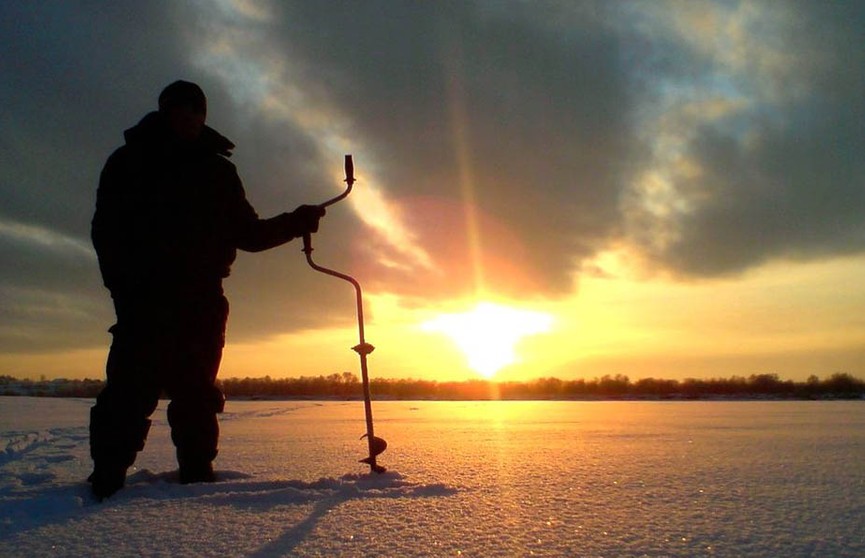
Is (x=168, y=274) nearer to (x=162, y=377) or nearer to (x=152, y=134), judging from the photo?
(x=162, y=377)

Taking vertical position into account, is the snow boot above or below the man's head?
below

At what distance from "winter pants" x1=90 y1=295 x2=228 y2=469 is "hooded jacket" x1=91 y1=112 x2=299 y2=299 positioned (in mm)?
96

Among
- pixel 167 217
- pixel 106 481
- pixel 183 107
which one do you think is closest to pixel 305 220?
pixel 167 217

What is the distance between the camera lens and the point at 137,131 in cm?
268

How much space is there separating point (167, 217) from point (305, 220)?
23.4 inches

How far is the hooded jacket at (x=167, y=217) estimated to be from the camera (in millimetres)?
2578

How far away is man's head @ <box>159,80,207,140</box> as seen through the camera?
271 centimetres

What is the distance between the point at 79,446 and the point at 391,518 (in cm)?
342

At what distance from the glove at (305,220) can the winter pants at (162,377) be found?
0.49 metres

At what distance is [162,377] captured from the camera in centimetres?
260

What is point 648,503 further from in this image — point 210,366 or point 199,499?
point 210,366

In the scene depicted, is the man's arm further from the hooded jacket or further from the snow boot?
the snow boot

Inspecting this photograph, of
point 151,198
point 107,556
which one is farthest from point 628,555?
point 151,198

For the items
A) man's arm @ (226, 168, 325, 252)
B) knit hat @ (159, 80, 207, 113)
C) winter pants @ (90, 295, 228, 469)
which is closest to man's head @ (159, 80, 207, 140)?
knit hat @ (159, 80, 207, 113)
